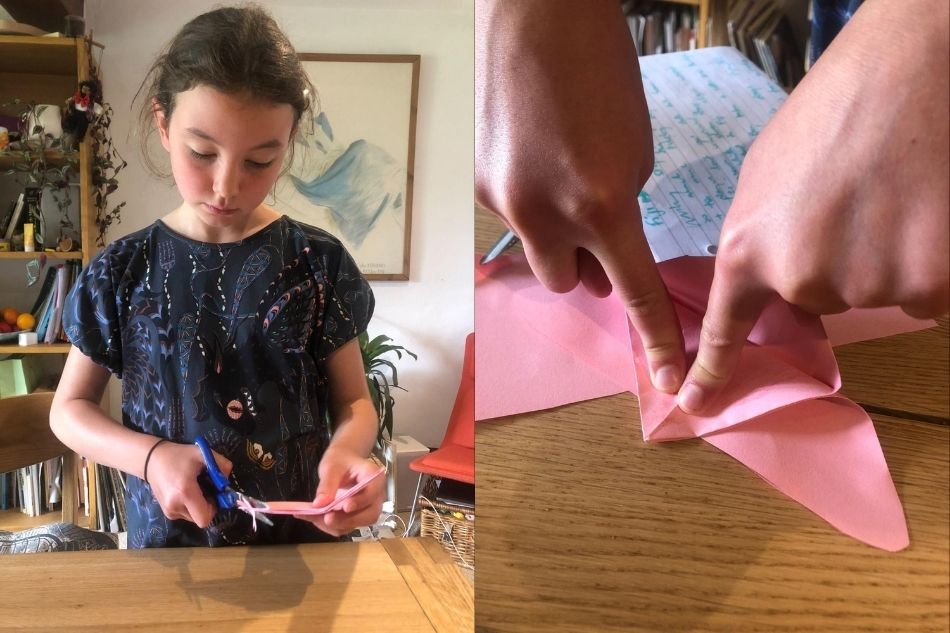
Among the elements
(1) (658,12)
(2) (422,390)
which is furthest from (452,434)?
(1) (658,12)

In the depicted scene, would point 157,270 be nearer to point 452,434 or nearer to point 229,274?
point 229,274

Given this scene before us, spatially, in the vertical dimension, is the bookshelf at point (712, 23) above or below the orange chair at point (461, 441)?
above

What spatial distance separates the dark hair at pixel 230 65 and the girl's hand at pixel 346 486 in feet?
0.47

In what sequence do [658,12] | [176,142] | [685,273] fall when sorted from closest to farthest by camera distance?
[176,142]
[685,273]
[658,12]

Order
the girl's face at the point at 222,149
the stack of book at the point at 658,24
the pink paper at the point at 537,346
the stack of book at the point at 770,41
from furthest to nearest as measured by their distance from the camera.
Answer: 1. the stack of book at the point at 658,24
2. the stack of book at the point at 770,41
3. the pink paper at the point at 537,346
4. the girl's face at the point at 222,149

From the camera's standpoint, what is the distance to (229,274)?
309mm

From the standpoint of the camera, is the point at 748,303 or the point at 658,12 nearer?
the point at 748,303

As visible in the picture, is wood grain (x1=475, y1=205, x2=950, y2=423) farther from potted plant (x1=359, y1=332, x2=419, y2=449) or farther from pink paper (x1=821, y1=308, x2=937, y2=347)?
potted plant (x1=359, y1=332, x2=419, y2=449)

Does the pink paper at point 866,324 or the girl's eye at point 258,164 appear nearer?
the girl's eye at point 258,164

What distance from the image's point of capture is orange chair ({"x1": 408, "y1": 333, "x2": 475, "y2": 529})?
34 centimetres

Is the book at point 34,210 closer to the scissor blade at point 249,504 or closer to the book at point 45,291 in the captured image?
the book at point 45,291

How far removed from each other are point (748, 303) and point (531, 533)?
0.16m

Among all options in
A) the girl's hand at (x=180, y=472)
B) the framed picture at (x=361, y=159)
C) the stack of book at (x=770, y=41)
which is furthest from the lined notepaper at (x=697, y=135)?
the girl's hand at (x=180, y=472)

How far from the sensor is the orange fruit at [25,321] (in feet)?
1.02
